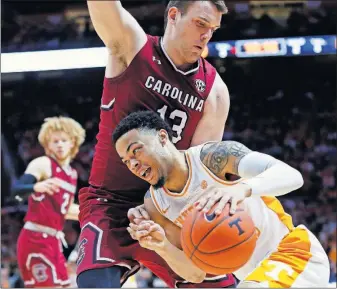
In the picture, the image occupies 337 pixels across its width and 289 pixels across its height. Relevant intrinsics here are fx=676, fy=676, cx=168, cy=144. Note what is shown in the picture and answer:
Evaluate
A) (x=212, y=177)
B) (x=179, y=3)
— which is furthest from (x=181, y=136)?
(x=179, y=3)

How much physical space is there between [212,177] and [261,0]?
8.52 m

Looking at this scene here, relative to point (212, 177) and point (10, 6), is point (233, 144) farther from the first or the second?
point (10, 6)

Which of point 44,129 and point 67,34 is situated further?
point 67,34

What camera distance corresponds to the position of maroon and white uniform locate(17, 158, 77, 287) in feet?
21.2

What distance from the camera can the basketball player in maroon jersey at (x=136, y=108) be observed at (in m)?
3.62

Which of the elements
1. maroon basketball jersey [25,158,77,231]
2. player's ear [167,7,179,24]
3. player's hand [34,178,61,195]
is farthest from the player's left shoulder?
maroon basketball jersey [25,158,77,231]

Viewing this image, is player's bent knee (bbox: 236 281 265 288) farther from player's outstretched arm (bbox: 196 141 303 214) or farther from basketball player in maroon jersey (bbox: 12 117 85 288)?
basketball player in maroon jersey (bbox: 12 117 85 288)

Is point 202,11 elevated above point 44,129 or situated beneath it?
elevated above

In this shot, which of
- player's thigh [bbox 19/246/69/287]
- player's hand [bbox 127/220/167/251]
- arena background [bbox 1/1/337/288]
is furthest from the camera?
arena background [bbox 1/1/337/288]

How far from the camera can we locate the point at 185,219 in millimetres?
3311

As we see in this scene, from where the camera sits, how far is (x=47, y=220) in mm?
6578

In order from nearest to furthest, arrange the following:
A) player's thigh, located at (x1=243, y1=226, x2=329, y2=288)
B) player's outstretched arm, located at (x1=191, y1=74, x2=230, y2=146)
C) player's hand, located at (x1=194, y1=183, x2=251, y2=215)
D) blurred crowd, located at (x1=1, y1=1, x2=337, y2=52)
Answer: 1. player's hand, located at (x1=194, y1=183, x2=251, y2=215)
2. player's thigh, located at (x1=243, y1=226, x2=329, y2=288)
3. player's outstretched arm, located at (x1=191, y1=74, x2=230, y2=146)
4. blurred crowd, located at (x1=1, y1=1, x2=337, y2=52)

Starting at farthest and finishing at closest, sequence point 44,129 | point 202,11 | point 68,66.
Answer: point 68,66 < point 44,129 < point 202,11

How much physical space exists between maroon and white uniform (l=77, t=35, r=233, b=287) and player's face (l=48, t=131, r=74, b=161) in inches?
116
